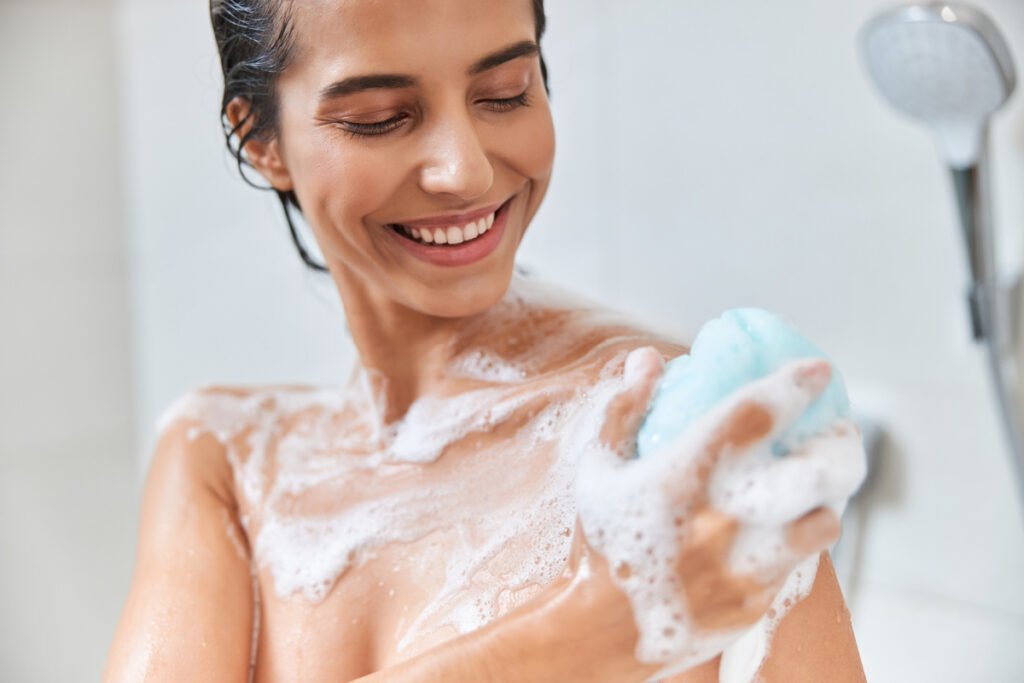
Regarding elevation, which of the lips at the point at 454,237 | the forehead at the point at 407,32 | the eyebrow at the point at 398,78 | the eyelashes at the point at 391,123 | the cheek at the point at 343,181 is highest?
the forehead at the point at 407,32

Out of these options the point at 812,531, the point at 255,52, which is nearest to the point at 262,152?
the point at 255,52

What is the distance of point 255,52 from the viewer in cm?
75

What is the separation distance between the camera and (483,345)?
856mm

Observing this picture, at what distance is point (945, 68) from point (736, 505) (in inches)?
23.7

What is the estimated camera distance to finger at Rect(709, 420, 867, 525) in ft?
1.61

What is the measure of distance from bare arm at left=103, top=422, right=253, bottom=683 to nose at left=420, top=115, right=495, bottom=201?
39cm

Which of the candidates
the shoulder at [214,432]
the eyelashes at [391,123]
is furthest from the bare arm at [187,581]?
the eyelashes at [391,123]

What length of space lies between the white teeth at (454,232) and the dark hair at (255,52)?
11cm

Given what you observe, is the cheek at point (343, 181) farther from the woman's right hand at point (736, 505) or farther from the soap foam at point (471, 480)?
the woman's right hand at point (736, 505)

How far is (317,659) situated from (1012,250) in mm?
765

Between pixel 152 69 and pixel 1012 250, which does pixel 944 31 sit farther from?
pixel 152 69

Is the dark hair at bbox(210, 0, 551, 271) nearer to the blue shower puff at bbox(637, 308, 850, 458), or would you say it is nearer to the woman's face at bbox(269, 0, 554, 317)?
the woman's face at bbox(269, 0, 554, 317)

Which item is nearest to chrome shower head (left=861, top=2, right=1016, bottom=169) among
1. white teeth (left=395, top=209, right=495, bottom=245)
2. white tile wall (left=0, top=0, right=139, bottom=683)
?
white teeth (left=395, top=209, right=495, bottom=245)

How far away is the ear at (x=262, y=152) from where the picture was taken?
799mm
